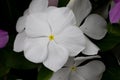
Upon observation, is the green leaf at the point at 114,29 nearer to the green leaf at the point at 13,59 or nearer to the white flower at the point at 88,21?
the white flower at the point at 88,21

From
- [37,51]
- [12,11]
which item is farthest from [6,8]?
[37,51]

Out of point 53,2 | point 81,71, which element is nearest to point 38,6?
point 53,2


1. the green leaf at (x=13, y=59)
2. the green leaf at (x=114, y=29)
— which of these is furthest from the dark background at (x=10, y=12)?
the green leaf at (x=114, y=29)

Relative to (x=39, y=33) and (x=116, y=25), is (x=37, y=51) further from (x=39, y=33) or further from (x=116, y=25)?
(x=116, y=25)

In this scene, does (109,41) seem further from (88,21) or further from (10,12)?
(10,12)

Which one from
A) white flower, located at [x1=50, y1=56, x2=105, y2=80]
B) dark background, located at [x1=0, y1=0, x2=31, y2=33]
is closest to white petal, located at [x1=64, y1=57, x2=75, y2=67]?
white flower, located at [x1=50, y1=56, x2=105, y2=80]

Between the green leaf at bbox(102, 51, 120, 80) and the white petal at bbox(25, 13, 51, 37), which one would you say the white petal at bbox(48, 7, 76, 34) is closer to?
the white petal at bbox(25, 13, 51, 37)
